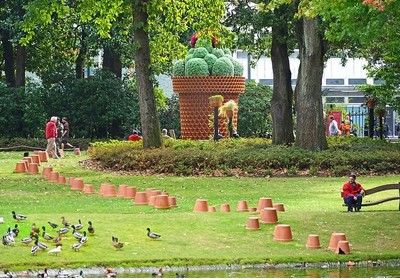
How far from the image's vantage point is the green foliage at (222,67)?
154 ft

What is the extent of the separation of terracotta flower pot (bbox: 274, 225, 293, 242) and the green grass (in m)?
0.13

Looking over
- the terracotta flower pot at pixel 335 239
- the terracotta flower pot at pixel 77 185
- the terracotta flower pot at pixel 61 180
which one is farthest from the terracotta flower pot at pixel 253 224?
the terracotta flower pot at pixel 61 180

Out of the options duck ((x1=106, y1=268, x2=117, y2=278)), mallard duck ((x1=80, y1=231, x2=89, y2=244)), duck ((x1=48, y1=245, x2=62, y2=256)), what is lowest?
duck ((x1=106, y1=268, x2=117, y2=278))

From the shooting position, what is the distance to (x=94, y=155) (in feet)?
126

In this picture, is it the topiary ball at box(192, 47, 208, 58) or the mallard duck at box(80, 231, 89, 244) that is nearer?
the mallard duck at box(80, 231, 89, 244)

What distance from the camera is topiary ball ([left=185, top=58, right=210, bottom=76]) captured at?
4644 cm

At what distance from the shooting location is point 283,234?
60.2 ft

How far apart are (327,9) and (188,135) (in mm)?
28497

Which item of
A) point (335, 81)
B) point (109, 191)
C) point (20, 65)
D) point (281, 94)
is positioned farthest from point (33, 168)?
point (335, 81)

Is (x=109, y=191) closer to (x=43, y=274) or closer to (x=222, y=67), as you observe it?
(x=43, y=274)

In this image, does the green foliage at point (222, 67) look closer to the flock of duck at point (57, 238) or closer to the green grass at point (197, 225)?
the green grass at point (197, 225)

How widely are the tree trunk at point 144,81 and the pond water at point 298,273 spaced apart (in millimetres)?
20988

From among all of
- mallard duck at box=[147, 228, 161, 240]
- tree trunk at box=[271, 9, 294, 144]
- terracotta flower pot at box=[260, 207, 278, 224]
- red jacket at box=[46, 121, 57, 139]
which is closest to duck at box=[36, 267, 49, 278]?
mallard duck at box=[147, 228, 161, 240]

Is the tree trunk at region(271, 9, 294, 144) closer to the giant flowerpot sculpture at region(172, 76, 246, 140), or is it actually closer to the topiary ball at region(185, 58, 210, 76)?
the topiary ball at region(185, 58, 210, 76)
